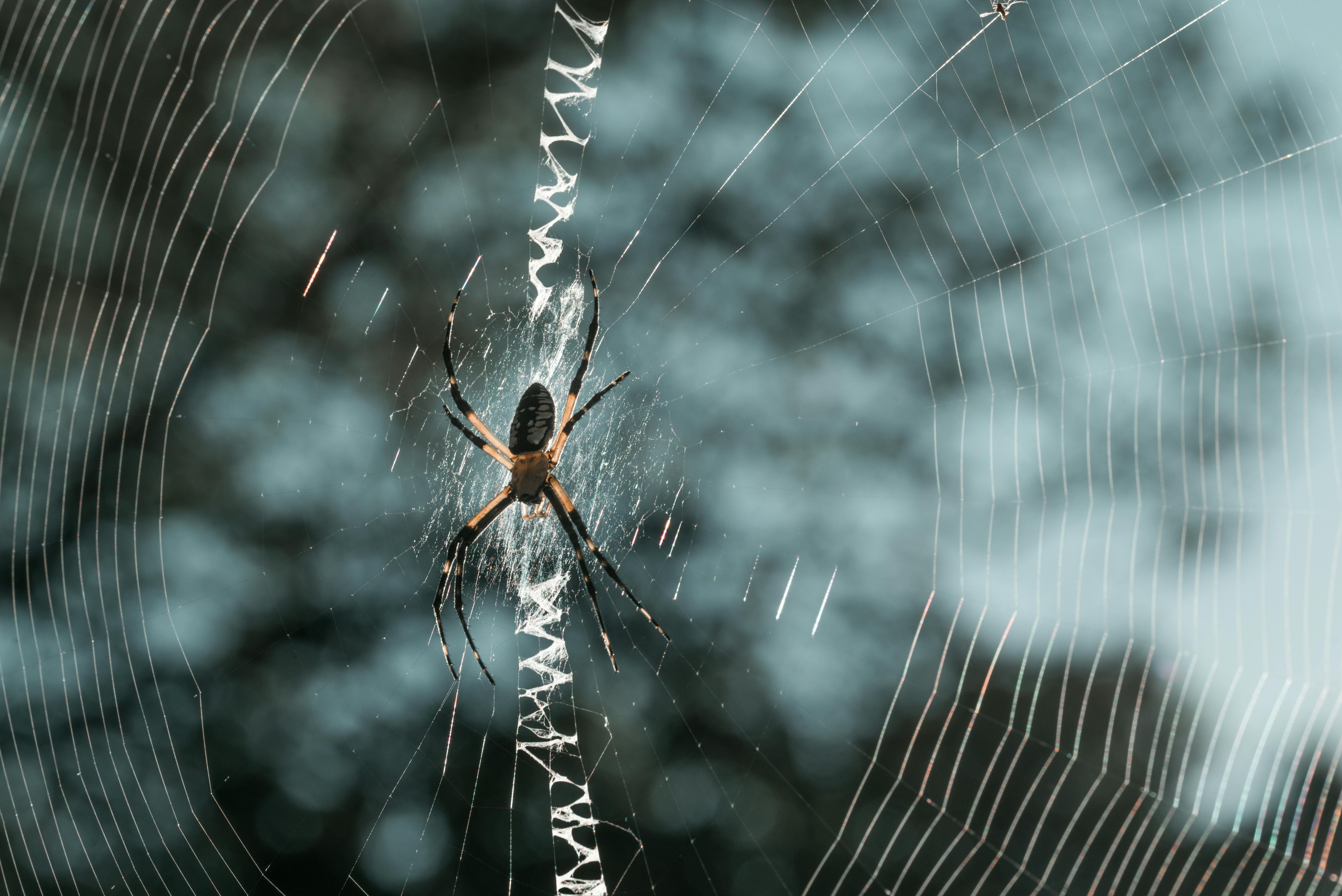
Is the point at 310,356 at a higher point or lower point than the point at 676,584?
higher

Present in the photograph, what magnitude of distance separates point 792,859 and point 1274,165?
25.6ft

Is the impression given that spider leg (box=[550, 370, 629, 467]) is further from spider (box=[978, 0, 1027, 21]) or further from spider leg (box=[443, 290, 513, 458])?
spider (box=[978, 0, 1027, 21])

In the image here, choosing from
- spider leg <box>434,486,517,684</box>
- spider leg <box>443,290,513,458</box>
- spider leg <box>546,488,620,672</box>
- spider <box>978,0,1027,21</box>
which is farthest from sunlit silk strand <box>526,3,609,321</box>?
spider <box>978,0,1027,21</box>

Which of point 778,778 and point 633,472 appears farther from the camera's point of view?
point 778,778

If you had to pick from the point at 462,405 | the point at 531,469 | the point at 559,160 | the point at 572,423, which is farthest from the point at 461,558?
the point at 559,160

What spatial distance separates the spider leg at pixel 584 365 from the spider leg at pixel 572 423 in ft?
0.11

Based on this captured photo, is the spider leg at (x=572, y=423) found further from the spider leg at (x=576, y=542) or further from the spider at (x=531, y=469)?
the spider leg at (x=576, y=542)

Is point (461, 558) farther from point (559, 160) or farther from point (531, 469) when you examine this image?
point (559, 160)

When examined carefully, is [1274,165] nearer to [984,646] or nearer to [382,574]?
[984,646]

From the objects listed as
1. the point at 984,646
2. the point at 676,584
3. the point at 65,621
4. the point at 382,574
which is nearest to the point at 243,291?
the point at 382,574

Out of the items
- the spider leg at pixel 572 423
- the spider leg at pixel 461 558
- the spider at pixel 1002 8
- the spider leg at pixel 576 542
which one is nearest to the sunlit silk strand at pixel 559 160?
the spider leg at pixel 572 423

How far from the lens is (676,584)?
26.0 ft

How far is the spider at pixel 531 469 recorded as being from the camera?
3510 millimetres

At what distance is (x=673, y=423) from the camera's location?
19.6 feet
